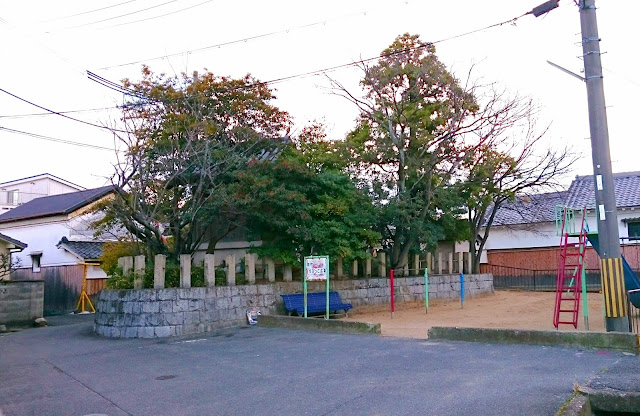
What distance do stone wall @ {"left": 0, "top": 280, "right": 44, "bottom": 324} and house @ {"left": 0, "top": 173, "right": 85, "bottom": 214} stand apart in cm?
1906

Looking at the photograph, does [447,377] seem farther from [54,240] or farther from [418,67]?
[54,240]

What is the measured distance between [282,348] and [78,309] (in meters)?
15.4

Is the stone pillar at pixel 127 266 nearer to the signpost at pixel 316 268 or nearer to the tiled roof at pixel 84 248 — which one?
the signpost at pixel 316 268

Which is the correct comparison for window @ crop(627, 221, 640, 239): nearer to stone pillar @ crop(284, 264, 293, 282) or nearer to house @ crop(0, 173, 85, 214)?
stone pillar @ crop(284, 264, 293, 282)

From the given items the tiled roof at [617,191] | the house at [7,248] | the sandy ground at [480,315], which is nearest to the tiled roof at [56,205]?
the house at [7,248]

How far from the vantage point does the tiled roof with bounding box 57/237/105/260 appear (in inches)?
982

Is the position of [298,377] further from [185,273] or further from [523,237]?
[523,237]

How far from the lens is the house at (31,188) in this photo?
1539 inches

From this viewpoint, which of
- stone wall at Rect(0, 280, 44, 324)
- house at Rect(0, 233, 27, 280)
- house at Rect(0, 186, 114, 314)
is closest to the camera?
stone wall at Rect(0, 280, 44, 324)

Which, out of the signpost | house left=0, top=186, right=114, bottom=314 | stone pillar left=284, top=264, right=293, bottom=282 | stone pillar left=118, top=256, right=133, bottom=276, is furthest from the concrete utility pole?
house left=0, top=186, right=114, bottom=314

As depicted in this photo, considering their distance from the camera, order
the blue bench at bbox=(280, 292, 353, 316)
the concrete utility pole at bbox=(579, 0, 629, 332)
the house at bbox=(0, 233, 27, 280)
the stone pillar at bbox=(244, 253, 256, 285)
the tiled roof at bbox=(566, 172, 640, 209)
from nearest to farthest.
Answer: the concrete utility pole at bbox=(579, 0, 629, 332) → the blue bench at bbox=(280, 292, 353, 316) → the stone pillar at bbox=(244, 253, 256, 285) → the house at bbox=(0, 233, 27, 280) → the tiled roof at bbox=(566, 172, 640, 209)

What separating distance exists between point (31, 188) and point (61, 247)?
16.9m

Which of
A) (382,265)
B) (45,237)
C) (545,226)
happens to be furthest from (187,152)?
(545,226)

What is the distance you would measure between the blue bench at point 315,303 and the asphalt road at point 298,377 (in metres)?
3.13
